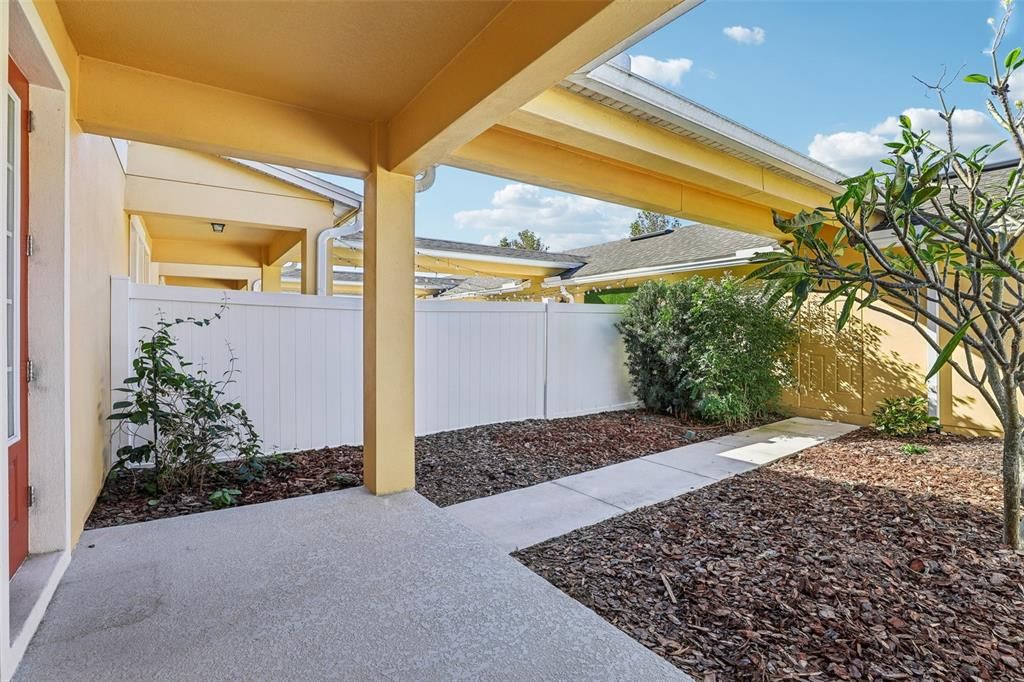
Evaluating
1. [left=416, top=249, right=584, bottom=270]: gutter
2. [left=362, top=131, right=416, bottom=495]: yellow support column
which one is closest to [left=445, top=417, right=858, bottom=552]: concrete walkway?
[left=362, top=131, right=416, bottom=495]: yellow support column

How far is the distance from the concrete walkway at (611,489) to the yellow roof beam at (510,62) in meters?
2.62

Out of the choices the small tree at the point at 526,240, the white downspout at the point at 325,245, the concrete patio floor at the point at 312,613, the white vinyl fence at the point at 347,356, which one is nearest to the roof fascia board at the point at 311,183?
the white downspout at the point at 325,245

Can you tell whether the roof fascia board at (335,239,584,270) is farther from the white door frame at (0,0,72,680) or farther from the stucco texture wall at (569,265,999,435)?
the stucco texture wall at (569,265,999,435)

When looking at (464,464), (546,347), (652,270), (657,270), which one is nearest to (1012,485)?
(464,464)

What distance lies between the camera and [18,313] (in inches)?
93.7

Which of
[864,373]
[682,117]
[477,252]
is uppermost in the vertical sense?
[682,117]

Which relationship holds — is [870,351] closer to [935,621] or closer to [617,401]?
[617,401]

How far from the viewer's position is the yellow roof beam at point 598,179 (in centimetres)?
436

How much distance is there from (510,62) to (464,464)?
359cm

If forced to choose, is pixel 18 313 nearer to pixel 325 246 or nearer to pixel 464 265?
pixel 325 246

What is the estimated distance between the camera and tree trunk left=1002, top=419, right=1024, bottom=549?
3.06 metres

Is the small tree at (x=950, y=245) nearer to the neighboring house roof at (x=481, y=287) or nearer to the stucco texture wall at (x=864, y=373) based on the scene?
the stucco texture wall at (x=864, y=373)

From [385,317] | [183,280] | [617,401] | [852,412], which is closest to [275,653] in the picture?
[385,317]

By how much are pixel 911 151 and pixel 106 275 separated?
19.3 ft
